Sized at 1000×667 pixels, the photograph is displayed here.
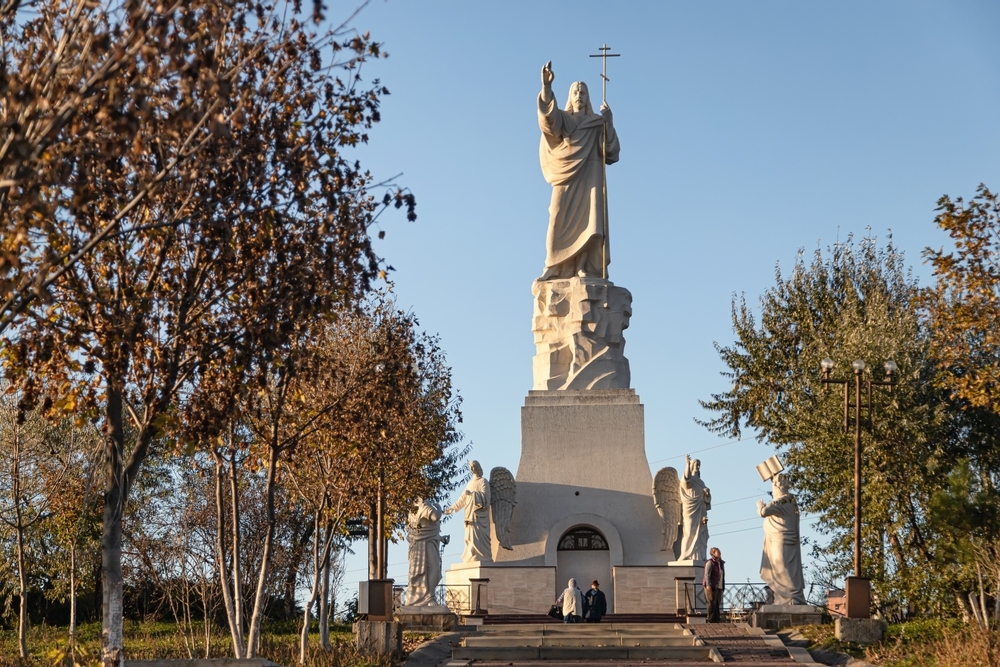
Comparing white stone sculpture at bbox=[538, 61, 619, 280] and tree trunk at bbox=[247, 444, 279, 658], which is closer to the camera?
tree trunk at bbox=[247, 444, 279, 658]

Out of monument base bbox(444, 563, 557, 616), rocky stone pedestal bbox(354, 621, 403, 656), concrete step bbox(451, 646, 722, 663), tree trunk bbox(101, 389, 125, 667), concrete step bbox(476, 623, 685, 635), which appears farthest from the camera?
monument base bbox(444, 563, 557, 616)

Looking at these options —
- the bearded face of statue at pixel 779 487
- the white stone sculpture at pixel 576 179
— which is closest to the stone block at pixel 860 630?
the bearded face of statue at pixel 779 487

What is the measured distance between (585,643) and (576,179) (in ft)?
44.2

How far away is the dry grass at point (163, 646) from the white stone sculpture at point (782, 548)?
282 inches

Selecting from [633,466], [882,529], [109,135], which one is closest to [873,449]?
[882,529]

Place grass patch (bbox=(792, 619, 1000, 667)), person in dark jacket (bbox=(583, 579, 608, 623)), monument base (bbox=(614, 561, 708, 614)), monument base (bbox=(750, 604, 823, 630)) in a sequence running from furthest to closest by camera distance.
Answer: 1. monument base (bbox=(614, 561, 708, 614))
2. person in dark jacket (bbox=(583, 579, 608, 623))
3. monument base (bbox=(750, 604, 823, 630))
4. grass patch (bbox=(792, 619, 1000, 667))

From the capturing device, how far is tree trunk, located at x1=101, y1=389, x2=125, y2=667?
43.5 feet

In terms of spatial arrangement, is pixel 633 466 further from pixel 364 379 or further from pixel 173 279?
pixel 173 279

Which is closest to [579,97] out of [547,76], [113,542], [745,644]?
[547,76]

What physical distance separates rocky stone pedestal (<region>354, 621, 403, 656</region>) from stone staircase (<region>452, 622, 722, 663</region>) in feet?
3.55

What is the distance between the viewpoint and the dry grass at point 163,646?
2109cm

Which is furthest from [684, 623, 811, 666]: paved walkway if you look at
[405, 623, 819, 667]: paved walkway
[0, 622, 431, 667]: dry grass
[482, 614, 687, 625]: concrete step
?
[0, 622, 431, 667]: dry grass

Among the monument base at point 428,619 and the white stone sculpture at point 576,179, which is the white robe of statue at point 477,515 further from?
the white stone sculpture at point 576,179

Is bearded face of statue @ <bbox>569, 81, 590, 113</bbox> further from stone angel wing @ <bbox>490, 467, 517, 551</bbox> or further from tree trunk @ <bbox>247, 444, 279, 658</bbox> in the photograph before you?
tree trunk @ <bbox>247, 444, 279, 658</bbox>
